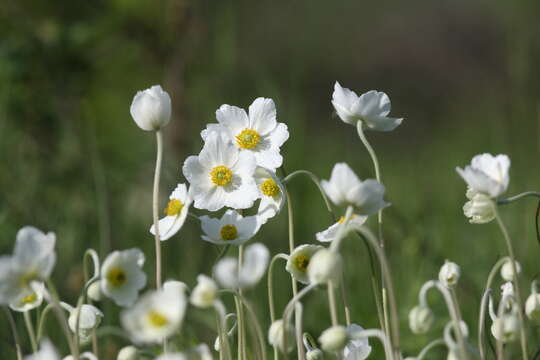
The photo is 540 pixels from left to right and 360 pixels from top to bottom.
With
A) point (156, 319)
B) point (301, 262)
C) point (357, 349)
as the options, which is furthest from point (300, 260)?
point (156, 319)

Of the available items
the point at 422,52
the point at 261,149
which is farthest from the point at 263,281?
the point at 422,52

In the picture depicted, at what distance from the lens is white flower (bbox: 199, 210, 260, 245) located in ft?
3.20

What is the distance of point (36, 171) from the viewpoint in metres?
2.47

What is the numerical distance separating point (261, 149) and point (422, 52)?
7978 millimetres

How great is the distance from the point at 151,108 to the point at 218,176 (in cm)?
16

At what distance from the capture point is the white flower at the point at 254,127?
115cm

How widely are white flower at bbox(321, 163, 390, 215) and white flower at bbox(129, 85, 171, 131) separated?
26 cm

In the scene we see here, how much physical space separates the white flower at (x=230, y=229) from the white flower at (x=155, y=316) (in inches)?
10.5

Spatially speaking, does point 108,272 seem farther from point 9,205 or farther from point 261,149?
point 9,205

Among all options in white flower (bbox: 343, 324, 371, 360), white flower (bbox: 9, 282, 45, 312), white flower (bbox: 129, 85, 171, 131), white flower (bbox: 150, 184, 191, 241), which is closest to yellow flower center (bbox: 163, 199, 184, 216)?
white flower (bbox: 150, 184, 191, 241)

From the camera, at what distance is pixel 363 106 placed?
3.52ft

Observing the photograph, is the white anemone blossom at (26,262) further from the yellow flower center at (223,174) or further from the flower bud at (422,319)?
the flower bud at (422,319)

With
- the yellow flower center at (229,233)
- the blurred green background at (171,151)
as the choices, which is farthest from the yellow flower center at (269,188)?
the blurred green background at (171,151)

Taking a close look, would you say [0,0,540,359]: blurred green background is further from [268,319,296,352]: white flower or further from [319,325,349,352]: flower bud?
[319,325,349,352]: flower bud
